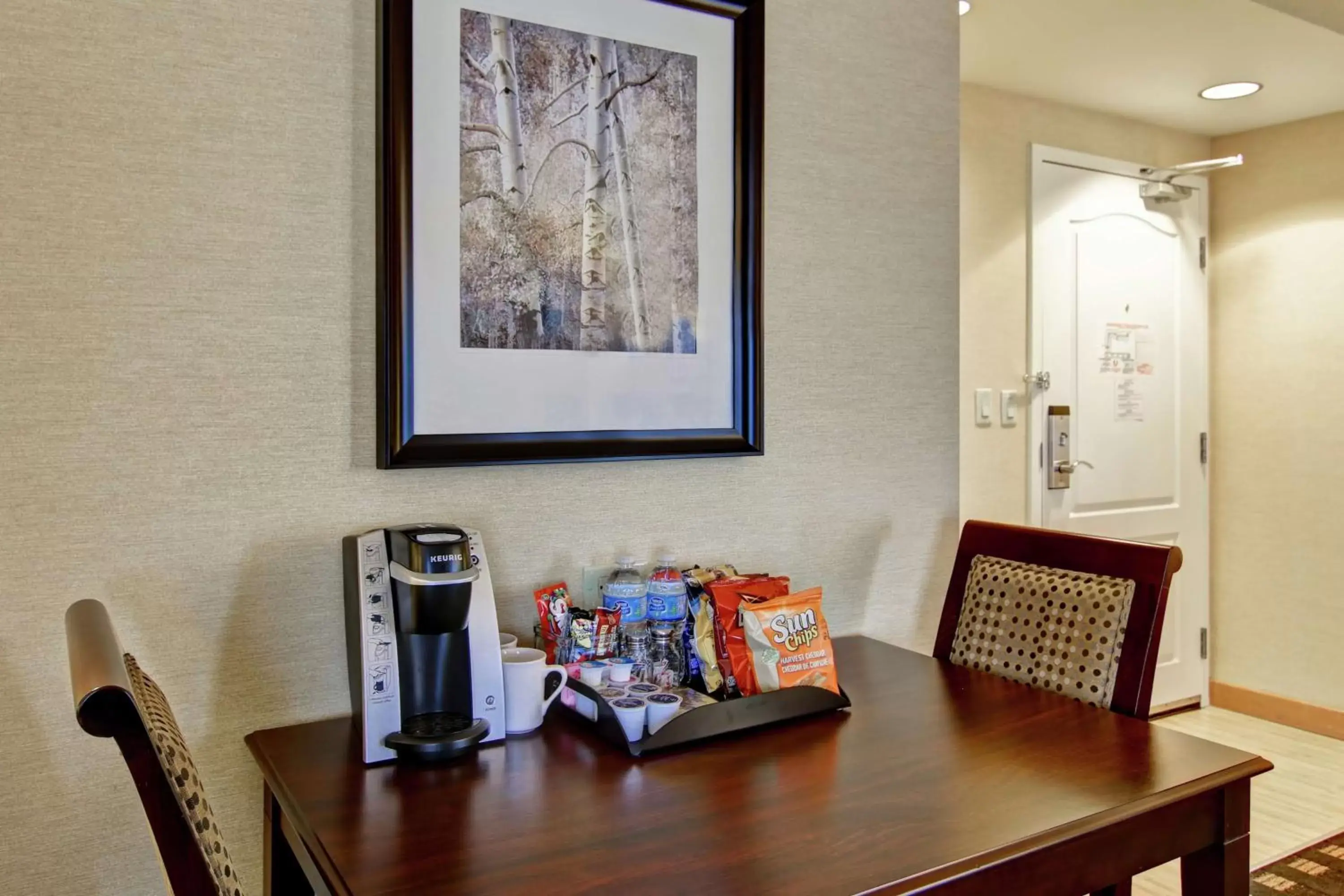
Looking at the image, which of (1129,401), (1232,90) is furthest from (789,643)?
(1232,90)

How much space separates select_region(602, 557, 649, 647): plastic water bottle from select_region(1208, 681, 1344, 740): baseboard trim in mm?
3435

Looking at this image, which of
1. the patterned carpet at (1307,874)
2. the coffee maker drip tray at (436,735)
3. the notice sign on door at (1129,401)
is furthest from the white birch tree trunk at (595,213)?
the notice sign on door at (1129,401)

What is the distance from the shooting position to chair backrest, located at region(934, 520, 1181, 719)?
1.54m

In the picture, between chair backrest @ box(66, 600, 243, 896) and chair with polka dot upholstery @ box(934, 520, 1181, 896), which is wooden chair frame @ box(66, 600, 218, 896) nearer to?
chair backrest @ box(66, 600, 243, 896)

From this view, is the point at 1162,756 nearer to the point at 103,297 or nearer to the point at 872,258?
the point at 872,258

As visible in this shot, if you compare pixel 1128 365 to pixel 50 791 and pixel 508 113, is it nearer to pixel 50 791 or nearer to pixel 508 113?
pixel 508 113

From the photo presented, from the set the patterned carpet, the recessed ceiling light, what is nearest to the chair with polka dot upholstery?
the patterned carpet

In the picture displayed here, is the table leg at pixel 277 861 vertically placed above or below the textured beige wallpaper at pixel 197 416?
below

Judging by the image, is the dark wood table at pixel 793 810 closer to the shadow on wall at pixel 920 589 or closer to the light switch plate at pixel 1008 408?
the shadow on wall at pixel 920 589

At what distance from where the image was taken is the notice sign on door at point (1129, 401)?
379 cm

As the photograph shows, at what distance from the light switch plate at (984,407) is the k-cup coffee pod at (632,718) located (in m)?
2.44

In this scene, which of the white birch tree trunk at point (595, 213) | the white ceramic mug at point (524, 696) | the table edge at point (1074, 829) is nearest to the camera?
the table edge at point (1074, 829)

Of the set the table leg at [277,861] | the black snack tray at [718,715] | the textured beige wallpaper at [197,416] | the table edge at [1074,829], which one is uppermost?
the textured beige wallpaper at [197,416]

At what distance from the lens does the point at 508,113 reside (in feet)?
4.93
